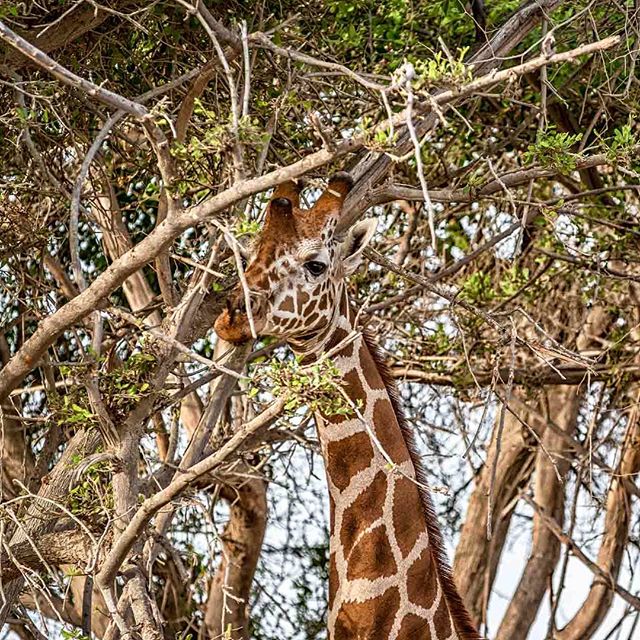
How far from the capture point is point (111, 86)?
5324 millimetres

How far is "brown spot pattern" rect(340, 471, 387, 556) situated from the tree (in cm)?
44

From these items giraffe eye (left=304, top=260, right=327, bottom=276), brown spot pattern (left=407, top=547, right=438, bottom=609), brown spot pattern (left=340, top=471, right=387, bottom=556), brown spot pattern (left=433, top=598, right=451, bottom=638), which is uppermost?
giraffe eye (left=304, top=260, right=327, bottom=276)

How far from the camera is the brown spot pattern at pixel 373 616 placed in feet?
14.8

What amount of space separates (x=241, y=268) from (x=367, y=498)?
133 cm

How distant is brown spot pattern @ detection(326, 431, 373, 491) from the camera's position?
457cm

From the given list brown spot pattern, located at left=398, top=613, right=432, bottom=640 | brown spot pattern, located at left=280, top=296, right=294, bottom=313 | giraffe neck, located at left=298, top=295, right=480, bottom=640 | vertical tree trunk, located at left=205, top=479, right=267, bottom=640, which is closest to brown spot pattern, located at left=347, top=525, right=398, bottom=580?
giraffe neck, located at left=298, top=295, right=480, bottom=640

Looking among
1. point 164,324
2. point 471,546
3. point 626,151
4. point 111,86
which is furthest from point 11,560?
point 471,546

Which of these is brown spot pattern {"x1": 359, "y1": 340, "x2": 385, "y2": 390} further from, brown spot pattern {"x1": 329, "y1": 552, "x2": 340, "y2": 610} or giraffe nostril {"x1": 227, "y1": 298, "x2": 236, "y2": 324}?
giraffe nostril {"x1": 227, "y1": 298, "x2": 236, "y2": 324}

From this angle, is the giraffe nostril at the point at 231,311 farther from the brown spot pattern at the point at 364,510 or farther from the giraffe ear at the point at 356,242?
the brown spot pattern at the point at 364,510

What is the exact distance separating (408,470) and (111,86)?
1844mm

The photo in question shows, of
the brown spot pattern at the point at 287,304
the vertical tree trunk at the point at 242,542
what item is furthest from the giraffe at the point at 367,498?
the vertical tree trunk at the point at 242,542

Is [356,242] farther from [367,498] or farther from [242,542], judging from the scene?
[242,542]

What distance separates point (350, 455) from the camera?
15.0 feet

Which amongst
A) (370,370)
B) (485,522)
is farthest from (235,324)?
(485,522)
